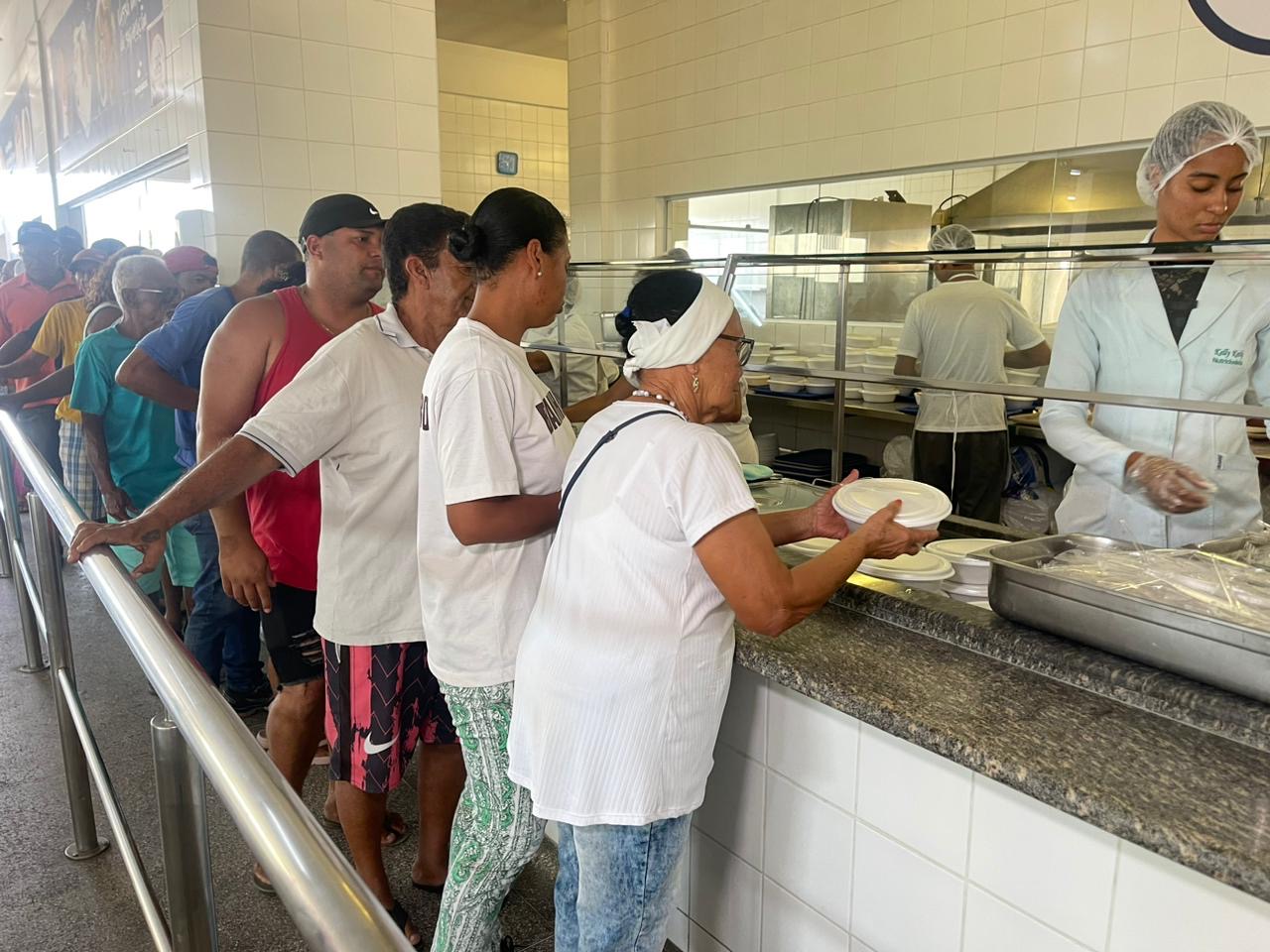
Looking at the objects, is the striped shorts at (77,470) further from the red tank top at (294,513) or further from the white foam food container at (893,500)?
the white foam food container at (893,500)

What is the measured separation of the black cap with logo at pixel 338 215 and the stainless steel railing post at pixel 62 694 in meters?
0.96

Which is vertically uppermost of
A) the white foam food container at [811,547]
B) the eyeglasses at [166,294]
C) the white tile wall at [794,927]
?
the eyeglasses at [166,294]

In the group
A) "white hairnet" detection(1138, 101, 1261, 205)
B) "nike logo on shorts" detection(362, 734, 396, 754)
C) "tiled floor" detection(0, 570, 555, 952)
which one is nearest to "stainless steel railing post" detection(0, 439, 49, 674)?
"tiled floor" detection(0, 570, 555, 952)

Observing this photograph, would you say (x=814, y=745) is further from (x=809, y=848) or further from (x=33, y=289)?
(x=33, y=289)

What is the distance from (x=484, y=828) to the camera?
1.62 metres

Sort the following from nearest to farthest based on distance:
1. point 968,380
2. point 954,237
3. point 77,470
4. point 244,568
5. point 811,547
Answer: point 811,547
point 244,568
point 968,380
point 77,470
point 954,237

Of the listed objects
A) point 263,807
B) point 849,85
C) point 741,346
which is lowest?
point 263,807

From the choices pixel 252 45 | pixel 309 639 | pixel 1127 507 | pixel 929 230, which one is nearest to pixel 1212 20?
pixel 929 230

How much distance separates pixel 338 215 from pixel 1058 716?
5.78 feet

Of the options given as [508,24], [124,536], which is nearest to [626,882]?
[124,536]

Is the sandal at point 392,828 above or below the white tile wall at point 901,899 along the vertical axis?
below

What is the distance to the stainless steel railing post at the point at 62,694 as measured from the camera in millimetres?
2123

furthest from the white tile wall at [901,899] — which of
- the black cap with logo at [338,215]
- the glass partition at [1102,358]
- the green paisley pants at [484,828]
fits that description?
the black cap with logo at [338,215]

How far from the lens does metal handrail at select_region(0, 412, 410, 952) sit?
0.55 metres
